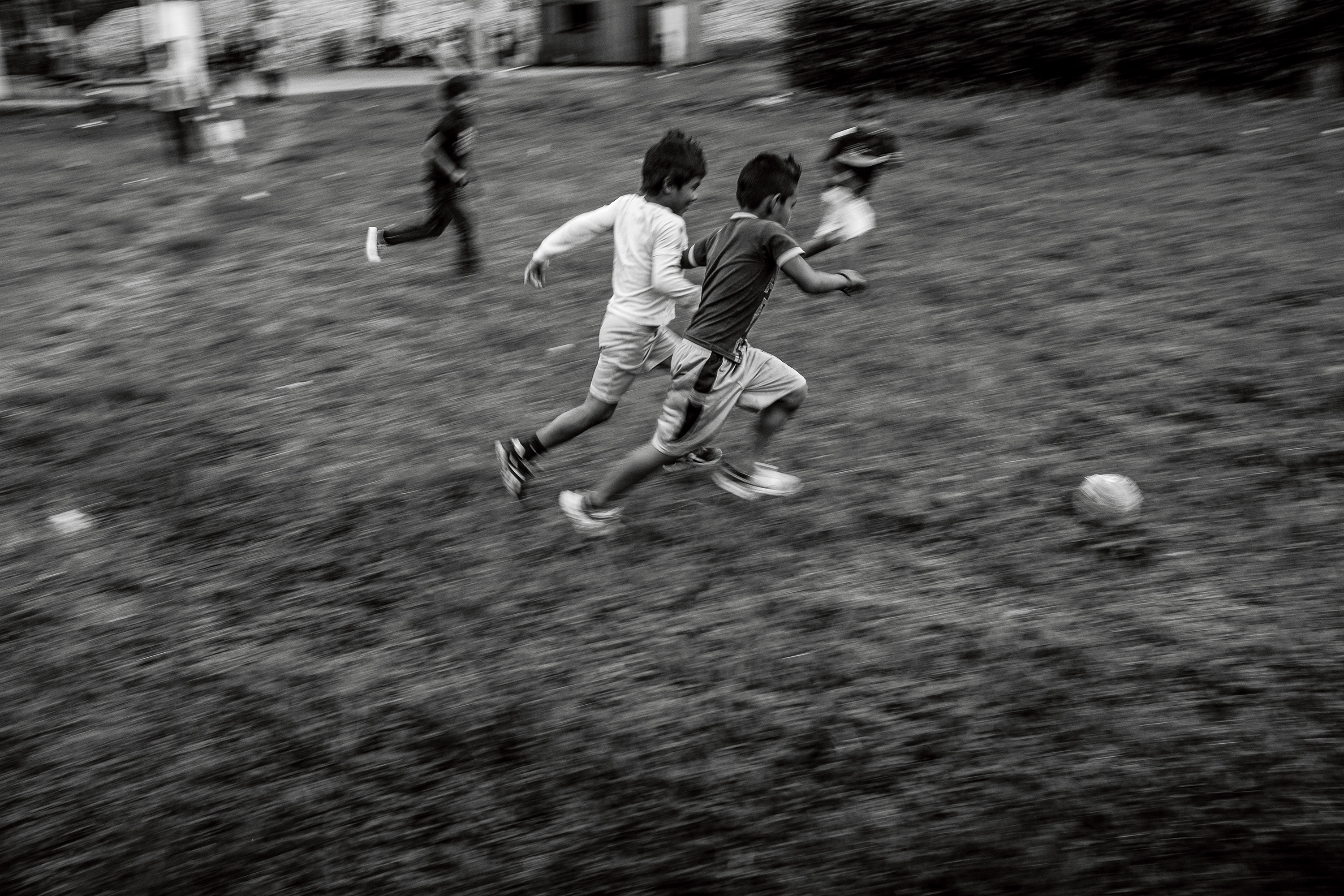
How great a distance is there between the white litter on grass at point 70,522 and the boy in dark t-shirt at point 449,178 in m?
3.00

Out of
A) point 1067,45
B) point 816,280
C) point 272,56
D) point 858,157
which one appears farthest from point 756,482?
point 272,56

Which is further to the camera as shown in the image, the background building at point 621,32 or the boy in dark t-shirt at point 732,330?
the background building at point 621,32

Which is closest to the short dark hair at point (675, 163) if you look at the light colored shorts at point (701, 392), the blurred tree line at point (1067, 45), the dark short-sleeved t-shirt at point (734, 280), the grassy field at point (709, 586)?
the dark short-sleeved t-shirt at point (734, 280)

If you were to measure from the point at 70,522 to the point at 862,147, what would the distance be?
4.38 m

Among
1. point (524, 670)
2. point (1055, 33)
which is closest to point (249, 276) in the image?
point (524, 670)

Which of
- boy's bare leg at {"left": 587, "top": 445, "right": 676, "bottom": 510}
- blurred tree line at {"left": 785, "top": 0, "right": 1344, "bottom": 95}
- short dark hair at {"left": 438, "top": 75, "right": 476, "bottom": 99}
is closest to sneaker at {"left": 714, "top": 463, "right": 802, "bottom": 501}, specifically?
boy's bare leg at {"left": 587, "top": 445, "right": 676, "bottom": 510}

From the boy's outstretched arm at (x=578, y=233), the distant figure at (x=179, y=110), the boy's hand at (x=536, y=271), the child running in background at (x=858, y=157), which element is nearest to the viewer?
the boy's outstretched arm at (x=578, y=233)

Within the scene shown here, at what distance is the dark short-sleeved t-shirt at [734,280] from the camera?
408 cm

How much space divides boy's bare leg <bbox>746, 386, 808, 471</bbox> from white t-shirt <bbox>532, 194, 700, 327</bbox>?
0.53 m

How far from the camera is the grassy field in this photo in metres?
3.09

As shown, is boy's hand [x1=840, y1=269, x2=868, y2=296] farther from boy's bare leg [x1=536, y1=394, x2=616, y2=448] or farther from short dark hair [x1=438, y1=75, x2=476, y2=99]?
short dark hair [x1=438, y1=75, x2=476, y2=99]

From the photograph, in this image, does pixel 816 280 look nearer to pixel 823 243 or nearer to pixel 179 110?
pixel 823 243

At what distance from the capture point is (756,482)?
183 inches

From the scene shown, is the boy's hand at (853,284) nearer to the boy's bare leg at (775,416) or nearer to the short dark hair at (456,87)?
the boy's bare leg at (775,416)
